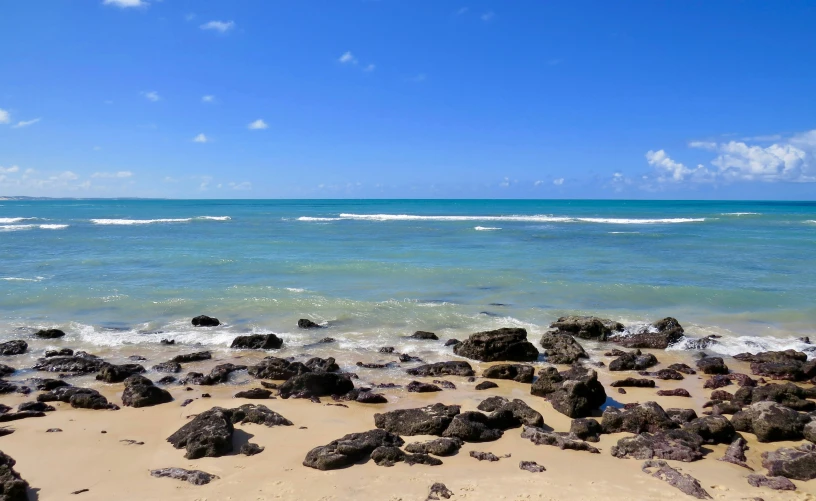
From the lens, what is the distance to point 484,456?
275 inches

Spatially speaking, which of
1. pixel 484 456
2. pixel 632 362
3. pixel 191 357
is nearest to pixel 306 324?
pixel 191 357

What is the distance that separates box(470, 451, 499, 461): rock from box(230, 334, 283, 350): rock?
673 cm

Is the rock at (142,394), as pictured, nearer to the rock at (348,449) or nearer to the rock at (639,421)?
the rock at (348,449)

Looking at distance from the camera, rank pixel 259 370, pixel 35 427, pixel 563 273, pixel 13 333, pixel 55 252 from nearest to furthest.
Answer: pixel 35 427 → pixel 259 370 → pixel 13 333 → pixel 563 273 → pixel 55 252

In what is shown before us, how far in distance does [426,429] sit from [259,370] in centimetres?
432

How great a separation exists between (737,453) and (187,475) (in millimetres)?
6877

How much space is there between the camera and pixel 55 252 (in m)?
29.2

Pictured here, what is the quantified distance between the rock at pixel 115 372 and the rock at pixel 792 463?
33.9 ft

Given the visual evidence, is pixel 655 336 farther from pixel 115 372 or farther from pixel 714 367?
pixel 115 372

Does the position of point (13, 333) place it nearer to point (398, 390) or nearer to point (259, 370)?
point (259, 370)

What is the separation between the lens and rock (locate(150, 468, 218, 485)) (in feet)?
20.5

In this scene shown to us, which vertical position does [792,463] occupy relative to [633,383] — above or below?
above

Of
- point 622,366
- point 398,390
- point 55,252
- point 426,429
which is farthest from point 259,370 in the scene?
point 55,252

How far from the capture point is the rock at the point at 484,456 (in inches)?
273
